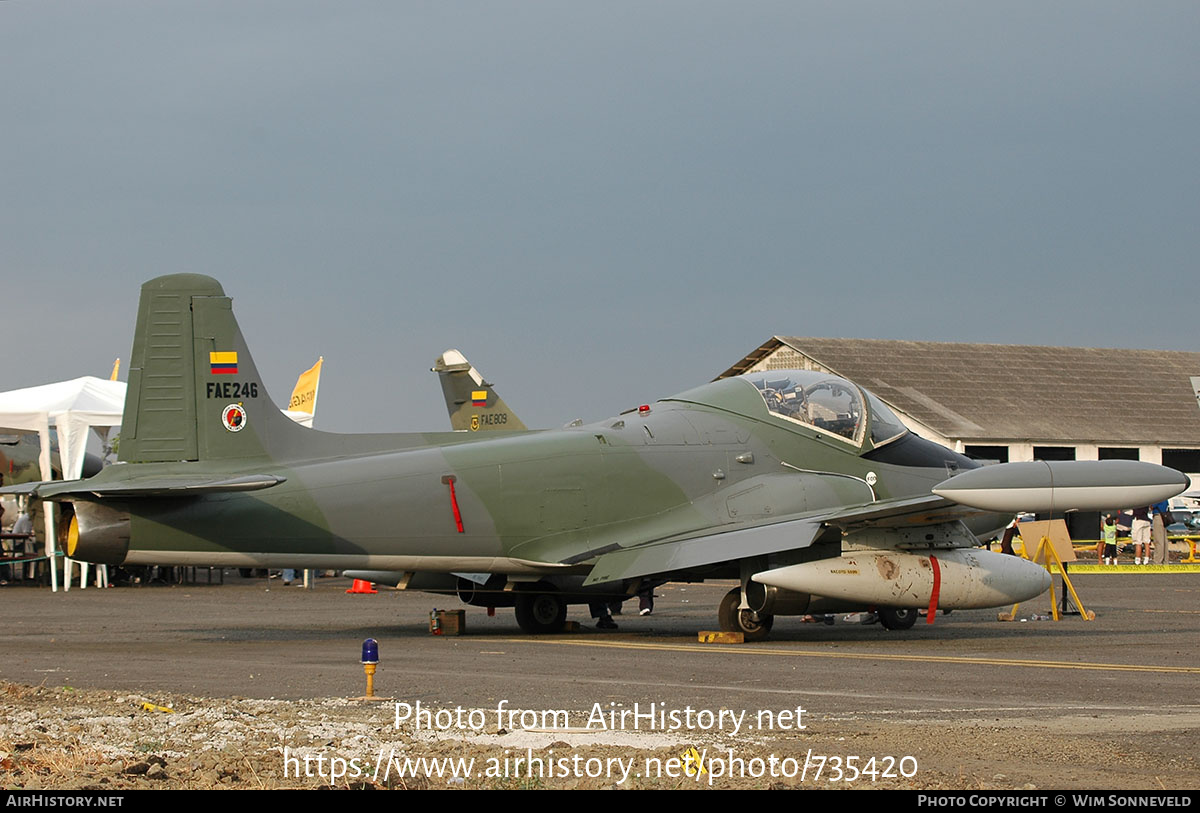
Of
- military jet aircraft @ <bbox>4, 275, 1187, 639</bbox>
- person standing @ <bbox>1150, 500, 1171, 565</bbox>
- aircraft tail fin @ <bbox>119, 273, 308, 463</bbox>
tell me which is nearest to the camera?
military jet aircraft @ <bbox>4, 275, 1187, 639</bbox>

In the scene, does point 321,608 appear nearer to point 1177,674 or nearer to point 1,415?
point 1,415

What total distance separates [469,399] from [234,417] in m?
16.2

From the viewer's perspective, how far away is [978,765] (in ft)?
22.6

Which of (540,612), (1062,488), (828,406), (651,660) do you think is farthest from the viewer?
(540,612)

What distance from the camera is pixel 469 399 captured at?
32.2 meters

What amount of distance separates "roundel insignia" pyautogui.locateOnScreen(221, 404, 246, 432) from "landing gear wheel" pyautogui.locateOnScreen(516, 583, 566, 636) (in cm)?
428

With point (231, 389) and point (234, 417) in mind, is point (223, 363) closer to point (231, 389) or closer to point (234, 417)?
point (231, 389)

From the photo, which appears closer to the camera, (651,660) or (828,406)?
(651,660)

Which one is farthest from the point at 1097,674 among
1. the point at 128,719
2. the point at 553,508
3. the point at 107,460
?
the point at 107,460

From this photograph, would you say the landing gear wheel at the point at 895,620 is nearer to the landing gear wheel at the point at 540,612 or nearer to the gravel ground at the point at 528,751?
the landing gear wheel at the point at 540,612

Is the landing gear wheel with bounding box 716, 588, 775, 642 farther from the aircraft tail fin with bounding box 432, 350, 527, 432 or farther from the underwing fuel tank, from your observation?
the aircraft tail fin with bounding box 432, 350, 527, 432

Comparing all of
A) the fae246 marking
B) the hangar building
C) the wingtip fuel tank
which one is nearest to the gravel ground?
the wingtip fuel tank

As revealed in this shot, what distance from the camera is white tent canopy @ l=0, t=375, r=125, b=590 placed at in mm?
30234

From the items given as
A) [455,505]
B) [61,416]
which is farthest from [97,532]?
[61,416]
